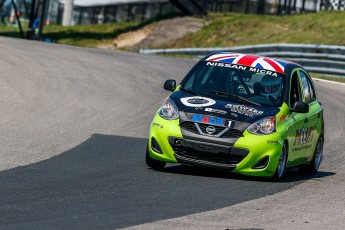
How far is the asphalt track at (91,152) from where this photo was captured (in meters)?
9.09

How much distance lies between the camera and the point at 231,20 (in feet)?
145

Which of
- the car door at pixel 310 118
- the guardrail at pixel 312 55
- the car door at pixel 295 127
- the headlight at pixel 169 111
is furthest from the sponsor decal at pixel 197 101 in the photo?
the guardrail at pixel 312 55

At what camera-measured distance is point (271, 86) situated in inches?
511

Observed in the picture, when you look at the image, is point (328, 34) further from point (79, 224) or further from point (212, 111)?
point (79, 224)

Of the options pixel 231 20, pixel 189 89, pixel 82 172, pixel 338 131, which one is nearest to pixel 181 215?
pixel 82 172

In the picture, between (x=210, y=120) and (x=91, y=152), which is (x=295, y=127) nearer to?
(x=210, y=120)

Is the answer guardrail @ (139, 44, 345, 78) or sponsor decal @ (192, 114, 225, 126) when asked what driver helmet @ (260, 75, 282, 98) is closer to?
sponsor decal @ (192, 114, 225, 126)

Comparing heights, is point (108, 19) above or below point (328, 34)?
below

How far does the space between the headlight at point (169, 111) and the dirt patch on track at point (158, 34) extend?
1224 inches

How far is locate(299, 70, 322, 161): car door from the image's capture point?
1334cm

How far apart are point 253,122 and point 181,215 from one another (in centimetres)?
317

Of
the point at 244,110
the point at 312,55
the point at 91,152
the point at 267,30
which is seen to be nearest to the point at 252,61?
the point at 244,110

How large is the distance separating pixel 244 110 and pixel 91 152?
8.74 feet

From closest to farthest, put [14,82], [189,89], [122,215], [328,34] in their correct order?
[122,215], [189,89], [14,82], [328,34]
